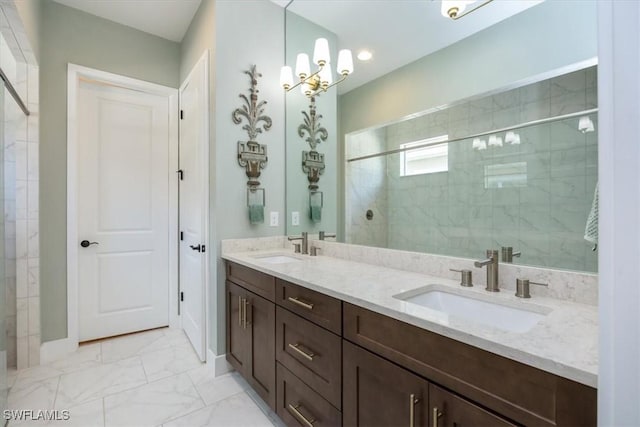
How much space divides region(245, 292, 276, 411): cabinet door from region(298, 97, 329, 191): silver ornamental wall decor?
1038 mm

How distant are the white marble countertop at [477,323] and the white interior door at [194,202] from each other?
87 centimetres

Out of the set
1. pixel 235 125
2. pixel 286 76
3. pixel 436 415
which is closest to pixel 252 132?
pixel 235 125

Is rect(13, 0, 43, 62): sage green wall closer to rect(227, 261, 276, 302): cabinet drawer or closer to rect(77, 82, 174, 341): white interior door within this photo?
rect(77, 82, 174, 341): white interior door

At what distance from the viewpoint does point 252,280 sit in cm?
180

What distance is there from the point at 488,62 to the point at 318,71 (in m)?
1.11

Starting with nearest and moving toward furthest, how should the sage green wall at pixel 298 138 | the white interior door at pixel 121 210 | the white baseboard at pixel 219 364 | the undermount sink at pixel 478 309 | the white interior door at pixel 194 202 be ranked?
1. the undermount sink at pixel 478 309
2. the white baseboard at pixel 219 364
3. the white interior door at pixel 194 202
4. the sage green wall at pixel 298 138
5. the white interior door at pixel 121 210

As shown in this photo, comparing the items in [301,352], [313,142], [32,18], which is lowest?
[301,352]

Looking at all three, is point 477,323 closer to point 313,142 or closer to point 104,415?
point 313,142

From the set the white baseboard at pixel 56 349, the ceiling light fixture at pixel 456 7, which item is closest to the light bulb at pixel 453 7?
the ceiling light fixture at pixel 456 7

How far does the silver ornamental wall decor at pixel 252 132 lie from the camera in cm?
220

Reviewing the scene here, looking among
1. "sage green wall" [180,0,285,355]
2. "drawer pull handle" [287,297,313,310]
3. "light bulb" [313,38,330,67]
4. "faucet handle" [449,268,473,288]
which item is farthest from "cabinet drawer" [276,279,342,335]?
"light bulb" [313,38,330,67]

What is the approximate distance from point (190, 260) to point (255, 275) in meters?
1.13

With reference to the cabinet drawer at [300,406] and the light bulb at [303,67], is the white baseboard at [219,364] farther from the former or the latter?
the light bulb at [303,67]

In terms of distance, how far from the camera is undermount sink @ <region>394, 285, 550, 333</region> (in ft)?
3.44
